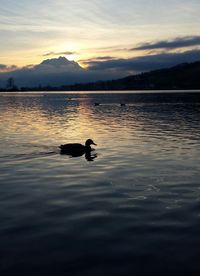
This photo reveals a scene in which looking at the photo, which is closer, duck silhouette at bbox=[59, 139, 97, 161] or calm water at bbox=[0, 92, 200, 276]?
calm water at bbox=[0, 92, 200, 276]

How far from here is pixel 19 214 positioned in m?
14.4

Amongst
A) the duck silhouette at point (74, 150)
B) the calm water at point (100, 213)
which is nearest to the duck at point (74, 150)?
the duck silhouette at point (74, 150)

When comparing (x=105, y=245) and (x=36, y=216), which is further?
(x=36, y=216)

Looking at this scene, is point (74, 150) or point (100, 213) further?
point (74, 150)

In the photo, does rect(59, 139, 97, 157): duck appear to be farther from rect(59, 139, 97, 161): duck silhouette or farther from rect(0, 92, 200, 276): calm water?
rect(0, 92, 200, 276): calm water

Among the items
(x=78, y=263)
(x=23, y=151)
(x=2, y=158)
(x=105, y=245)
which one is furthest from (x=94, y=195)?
(x=23, y=151)

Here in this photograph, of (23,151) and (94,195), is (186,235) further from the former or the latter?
(23,151)

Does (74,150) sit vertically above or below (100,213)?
below

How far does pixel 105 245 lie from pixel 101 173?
10.1 meters

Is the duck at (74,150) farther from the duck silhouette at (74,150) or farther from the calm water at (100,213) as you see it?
the calm water at (100,213)

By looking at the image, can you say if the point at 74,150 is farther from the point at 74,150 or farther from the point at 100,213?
the point at 100,213

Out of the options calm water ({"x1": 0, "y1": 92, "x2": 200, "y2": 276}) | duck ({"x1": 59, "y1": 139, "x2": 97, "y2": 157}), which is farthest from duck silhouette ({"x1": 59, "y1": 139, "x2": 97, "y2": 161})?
calm water ({"x1": 0, "y1": 92, "x2": 200, "y2": 276})

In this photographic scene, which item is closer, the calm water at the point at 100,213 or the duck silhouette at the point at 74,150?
the calm water at the point at 100,213

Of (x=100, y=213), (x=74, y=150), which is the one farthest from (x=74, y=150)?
(x=100, y=213)
